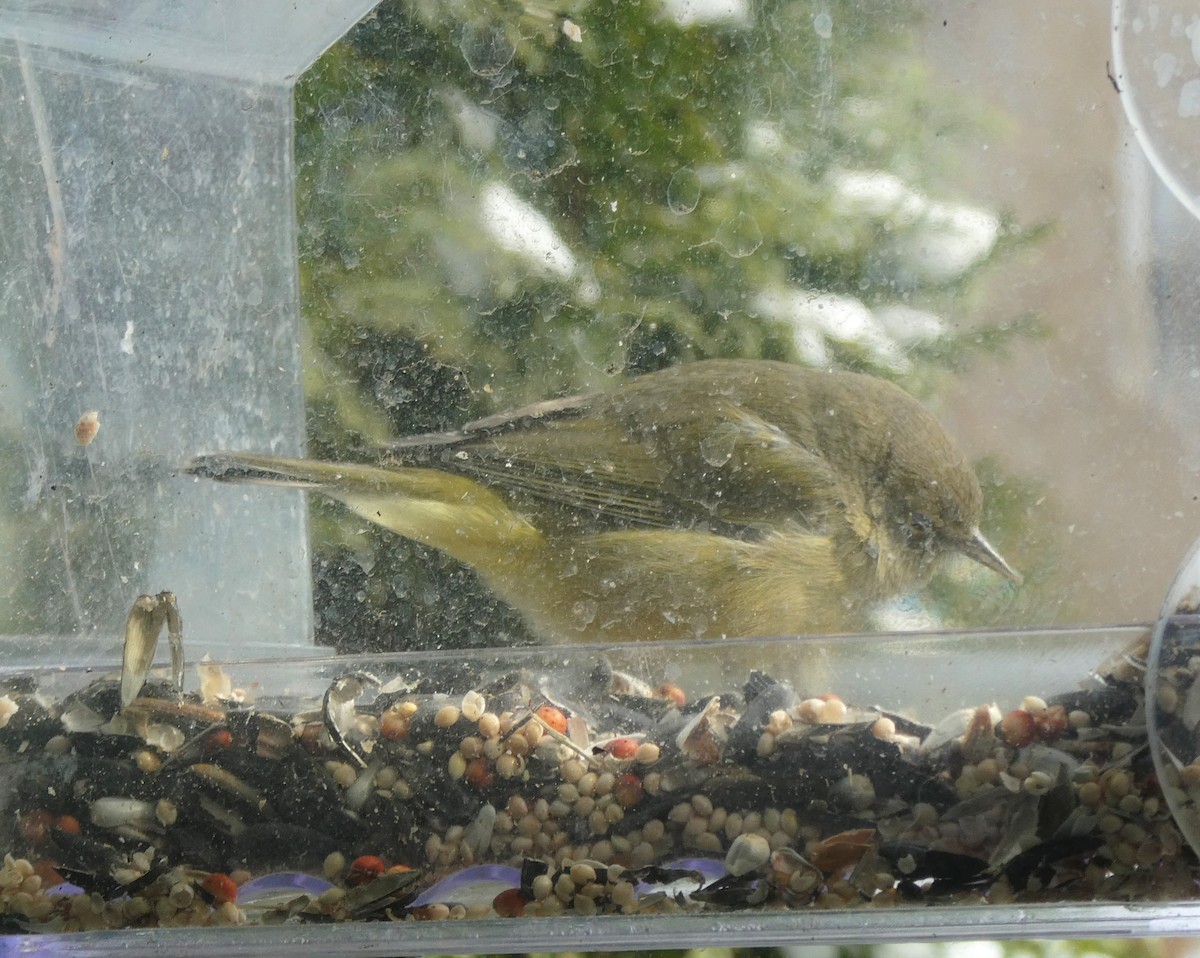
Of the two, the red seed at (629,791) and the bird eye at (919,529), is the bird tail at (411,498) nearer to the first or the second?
the red seed at (629,791)

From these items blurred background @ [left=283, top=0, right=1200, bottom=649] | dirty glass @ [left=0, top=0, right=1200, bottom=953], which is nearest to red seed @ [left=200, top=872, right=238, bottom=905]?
dirty glass @ [left=0, top=0, right=1200, bottom=953]

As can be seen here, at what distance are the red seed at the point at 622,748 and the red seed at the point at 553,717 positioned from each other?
0.07 metres

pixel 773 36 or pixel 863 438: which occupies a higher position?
pixel 773 36

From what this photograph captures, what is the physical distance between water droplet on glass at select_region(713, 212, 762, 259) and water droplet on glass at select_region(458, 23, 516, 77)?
0.47 metres

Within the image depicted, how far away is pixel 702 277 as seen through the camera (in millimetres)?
1942

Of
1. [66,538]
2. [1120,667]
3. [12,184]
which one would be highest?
[12,184]

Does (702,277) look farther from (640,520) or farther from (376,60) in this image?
(376,60)

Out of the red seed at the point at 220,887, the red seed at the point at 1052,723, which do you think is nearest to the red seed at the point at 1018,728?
the red seed at the point at 1052,723

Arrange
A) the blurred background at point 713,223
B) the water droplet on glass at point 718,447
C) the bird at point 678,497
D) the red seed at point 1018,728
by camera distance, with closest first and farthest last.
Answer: the red seed at point 1018,728 → the blurred background at point 713,223 → the bird at point 678,497 → the water droplet on glass at point 718,447

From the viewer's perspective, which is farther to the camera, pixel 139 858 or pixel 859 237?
pixel 859 237

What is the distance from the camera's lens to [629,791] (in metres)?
1.54

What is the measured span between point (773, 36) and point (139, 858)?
5.38ft

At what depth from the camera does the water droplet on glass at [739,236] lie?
1916 millimetres

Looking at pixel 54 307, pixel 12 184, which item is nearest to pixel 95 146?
pixel 12 184
